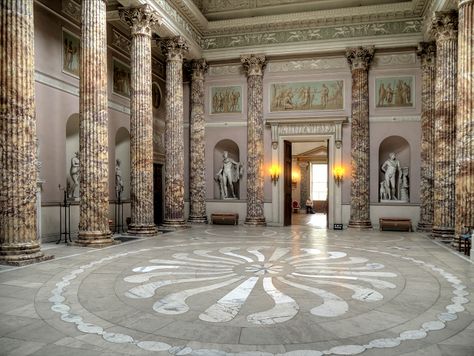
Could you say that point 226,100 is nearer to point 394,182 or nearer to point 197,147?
point 197,147

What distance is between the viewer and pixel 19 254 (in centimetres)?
878

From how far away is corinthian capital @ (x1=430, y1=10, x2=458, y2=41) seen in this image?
1380 cm

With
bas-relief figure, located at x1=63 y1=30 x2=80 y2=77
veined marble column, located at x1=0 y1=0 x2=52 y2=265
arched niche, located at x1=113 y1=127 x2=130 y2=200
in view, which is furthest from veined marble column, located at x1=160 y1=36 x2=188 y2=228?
veined marble column, located at x1=0 y1=0 x2=52 y2=265

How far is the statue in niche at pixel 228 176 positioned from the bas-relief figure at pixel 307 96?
10.3ft

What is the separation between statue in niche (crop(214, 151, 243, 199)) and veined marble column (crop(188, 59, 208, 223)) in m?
0.88

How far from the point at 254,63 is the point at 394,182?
8226 mm

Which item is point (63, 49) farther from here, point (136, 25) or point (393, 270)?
point (393, 270)

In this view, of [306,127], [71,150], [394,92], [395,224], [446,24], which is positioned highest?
[446,24]

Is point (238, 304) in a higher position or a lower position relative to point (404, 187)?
lower

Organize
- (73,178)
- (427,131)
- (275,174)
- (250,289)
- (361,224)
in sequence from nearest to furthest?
(250,289)
(73,178)
(427,131)
(361,224)
(275,174)

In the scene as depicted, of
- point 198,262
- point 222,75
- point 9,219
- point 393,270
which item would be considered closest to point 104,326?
point 198,262

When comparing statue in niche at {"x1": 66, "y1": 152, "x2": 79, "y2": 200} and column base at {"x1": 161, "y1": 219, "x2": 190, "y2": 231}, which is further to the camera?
column base at {"x1": 161, "y1": 219, "x2": 190, "y2": 231}

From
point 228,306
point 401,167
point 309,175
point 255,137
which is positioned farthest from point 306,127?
point 309,175

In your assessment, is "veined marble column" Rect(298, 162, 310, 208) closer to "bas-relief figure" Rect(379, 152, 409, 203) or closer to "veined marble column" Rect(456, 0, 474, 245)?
"bas-relief figure" Rect(379, 152, 409, 203)
